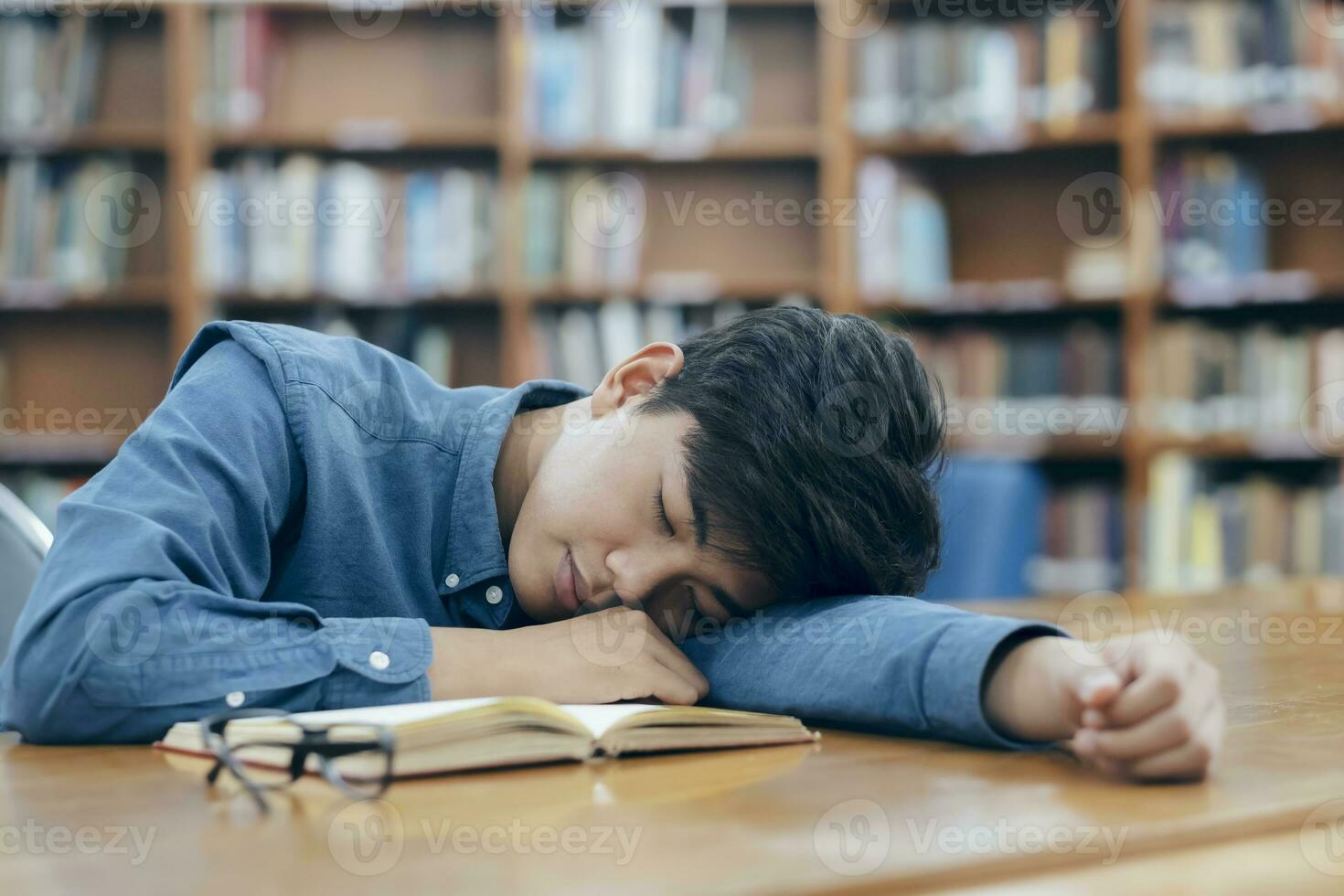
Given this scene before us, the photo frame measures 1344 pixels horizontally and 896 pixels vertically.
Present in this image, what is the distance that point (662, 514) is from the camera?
102 centimetres

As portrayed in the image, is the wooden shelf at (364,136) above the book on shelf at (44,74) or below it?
below

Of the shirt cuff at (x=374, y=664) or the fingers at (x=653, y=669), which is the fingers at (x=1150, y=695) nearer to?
the fingers at (x=653, y=669)

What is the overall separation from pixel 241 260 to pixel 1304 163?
9.09 ft

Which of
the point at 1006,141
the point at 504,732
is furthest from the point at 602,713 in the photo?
the point at 1006,141

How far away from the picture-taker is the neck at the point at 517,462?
1.21m

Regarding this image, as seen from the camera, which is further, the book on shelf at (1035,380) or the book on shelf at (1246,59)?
the book on shelf at (1035,380)

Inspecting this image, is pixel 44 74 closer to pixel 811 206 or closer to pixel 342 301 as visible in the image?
pixel 342 301

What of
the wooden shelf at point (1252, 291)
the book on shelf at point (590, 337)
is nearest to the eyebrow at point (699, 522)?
the book on shelf at point (590, 337)

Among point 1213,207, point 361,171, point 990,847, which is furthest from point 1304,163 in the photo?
point 990,847

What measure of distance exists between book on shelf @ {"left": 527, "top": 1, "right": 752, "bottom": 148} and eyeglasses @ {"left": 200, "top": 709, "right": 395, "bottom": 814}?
2738 mm

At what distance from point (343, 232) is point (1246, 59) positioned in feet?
7.65

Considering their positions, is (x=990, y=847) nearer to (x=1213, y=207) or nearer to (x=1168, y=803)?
(x=1168, y=803)

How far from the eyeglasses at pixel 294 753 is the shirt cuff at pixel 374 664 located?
0.09m

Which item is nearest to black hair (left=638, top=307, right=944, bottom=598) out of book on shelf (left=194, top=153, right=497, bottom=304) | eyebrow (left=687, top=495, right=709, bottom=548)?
eyebrow (left=687, top=495, right=709, bottom=548)
